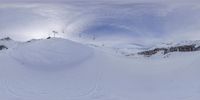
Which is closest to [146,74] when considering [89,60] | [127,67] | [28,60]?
[127,67]

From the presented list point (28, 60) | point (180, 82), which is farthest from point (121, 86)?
point (28, 60)

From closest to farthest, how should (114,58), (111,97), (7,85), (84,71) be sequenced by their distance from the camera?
(111,97)
(7,85)
(84,71)
(114,58)

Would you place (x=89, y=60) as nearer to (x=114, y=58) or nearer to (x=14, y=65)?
(x=114, y=58)

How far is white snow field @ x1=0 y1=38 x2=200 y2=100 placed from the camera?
9.91 m

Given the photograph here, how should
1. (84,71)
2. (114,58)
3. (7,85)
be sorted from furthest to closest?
(114,58) → (84,71) → (7,85)

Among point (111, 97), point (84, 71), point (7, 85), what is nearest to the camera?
point (111, 97)

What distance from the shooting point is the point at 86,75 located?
10.9 meters

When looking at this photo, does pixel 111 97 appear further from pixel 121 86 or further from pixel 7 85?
pixel 7 85

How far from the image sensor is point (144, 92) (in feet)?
33.4

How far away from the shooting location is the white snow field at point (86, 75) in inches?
390

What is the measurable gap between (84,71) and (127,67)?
117cm

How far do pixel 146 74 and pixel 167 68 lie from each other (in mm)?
716

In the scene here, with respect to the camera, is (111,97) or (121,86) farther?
(121,86)

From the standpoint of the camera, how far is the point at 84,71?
436 inches
